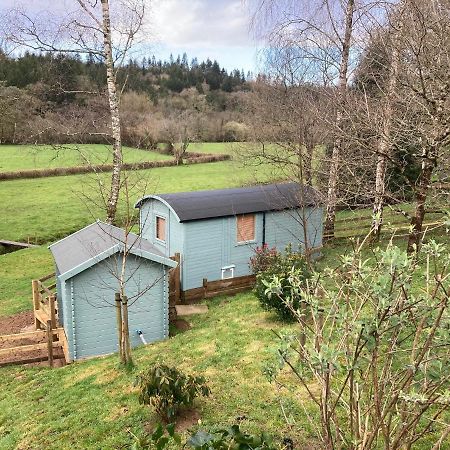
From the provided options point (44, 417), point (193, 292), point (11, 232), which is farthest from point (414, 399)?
point (11, 232)

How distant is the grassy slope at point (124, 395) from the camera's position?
21.5 feet

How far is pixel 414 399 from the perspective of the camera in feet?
8.54

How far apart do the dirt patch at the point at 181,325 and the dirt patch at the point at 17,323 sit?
4233 millimetres

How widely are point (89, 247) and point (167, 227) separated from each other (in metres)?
3.89

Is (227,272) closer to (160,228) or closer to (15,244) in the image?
(160,228)

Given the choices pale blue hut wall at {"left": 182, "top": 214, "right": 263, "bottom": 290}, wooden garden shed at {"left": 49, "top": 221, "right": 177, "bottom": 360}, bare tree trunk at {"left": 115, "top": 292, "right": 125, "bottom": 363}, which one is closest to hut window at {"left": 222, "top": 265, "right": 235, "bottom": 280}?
pale blue hut wall at {"left": 182, "top": 214, "right": 263, "bottom": 290}

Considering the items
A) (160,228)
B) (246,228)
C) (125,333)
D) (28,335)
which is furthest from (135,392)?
(246,228)

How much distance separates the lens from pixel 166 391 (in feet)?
20.5

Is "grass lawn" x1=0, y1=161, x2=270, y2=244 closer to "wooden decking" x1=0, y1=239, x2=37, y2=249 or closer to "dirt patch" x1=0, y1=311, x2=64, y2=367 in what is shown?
"wooden decking" x1=0, y1=239, x2=37, y2=249

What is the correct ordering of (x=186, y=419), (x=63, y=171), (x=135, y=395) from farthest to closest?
1. (x=63, y=171)
2. (x=135, y=395)
3. (x=186, y=419)

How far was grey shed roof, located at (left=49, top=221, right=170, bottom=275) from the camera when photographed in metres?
10.5

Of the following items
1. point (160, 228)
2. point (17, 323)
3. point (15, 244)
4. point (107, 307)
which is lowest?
point (17, 323)

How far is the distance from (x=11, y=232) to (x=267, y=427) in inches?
871

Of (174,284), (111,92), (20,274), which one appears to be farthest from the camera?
(20,274)
